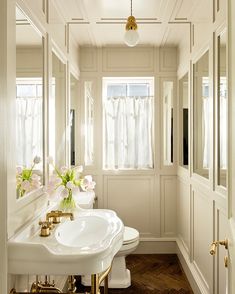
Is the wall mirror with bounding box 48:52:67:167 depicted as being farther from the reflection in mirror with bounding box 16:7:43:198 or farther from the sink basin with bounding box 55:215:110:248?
the sink basin with bounding box 55:215:110:248

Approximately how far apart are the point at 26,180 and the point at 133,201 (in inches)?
83.3

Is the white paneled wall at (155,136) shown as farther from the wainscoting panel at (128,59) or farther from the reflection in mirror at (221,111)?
the reflection in mirror at (221,111)

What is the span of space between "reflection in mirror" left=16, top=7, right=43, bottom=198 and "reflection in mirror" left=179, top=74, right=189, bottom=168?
1.68m

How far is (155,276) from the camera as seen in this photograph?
3.05 m

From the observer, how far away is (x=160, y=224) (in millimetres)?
3676

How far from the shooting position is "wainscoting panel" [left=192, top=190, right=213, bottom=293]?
7.30ft

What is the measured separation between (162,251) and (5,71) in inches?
116

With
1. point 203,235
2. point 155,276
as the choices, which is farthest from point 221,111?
point 155,276

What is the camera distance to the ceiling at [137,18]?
247cm

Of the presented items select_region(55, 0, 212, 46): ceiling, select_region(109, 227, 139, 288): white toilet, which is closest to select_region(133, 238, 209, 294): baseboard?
select_region(109, 227, 139, 288): white toilet

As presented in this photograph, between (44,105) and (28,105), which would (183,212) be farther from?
(28,105)

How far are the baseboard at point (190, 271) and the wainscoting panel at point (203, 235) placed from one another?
0.15ft

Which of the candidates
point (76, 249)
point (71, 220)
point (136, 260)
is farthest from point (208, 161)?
point (136, 260)

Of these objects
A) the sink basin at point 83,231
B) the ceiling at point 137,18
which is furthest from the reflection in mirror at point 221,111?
the sink basin at point 83,231
